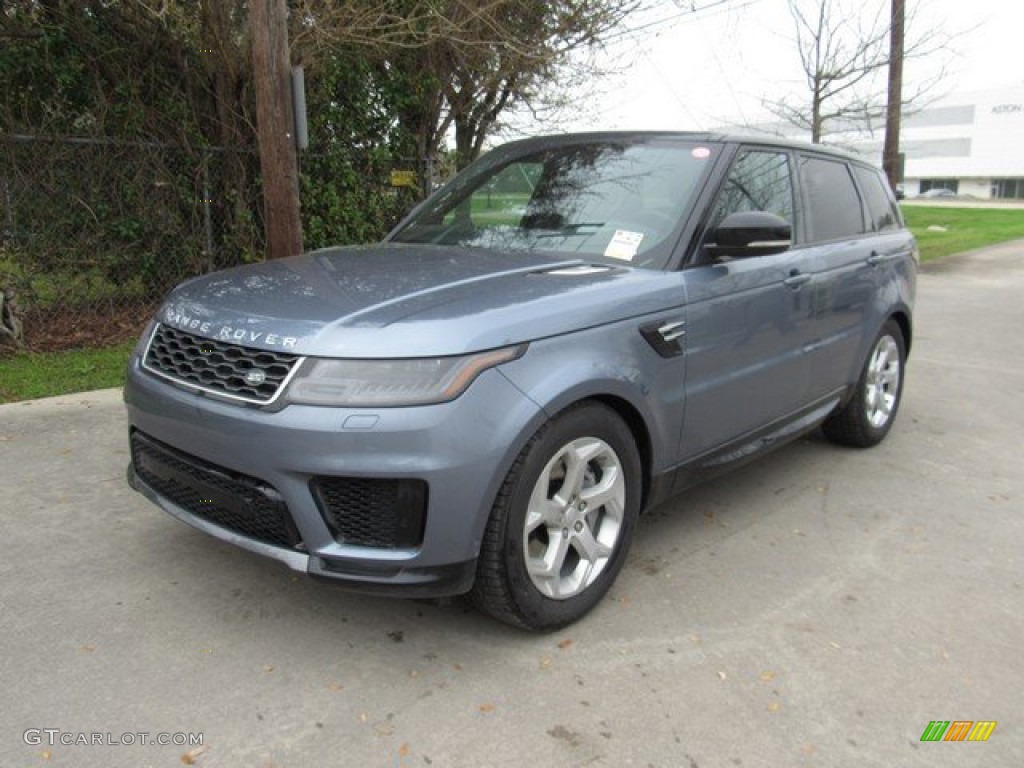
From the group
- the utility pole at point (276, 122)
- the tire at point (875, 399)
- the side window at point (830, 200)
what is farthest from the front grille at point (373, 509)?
the utility pole at point (276, 122)

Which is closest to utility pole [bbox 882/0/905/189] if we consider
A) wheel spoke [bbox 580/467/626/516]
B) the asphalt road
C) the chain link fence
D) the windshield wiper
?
the chain link fence

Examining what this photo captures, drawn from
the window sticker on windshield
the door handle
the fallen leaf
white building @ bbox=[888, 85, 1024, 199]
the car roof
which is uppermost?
white building @ bbox=[888, 85, 1024, 199]

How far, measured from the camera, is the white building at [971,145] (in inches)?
3364

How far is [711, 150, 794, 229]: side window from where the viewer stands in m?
3.73

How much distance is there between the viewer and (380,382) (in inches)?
100

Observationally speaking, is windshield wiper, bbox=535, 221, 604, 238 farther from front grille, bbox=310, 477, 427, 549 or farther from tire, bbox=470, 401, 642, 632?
front grille, bbox=310, 477, 427, 549

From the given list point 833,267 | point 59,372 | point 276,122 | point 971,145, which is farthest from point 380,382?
point 971,145

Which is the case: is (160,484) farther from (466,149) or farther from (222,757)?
(466,149)

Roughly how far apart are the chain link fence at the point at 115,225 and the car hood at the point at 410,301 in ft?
16.7

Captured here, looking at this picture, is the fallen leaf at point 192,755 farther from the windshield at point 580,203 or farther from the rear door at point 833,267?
the rear door at point 833,267

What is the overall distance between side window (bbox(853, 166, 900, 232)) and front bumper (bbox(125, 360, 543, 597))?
11.1 ft

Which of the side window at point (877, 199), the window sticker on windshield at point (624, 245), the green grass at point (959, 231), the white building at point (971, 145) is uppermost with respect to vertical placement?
the white building at point (971, 145)

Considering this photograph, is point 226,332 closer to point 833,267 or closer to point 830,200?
point 833,267

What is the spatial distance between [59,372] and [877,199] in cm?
607
